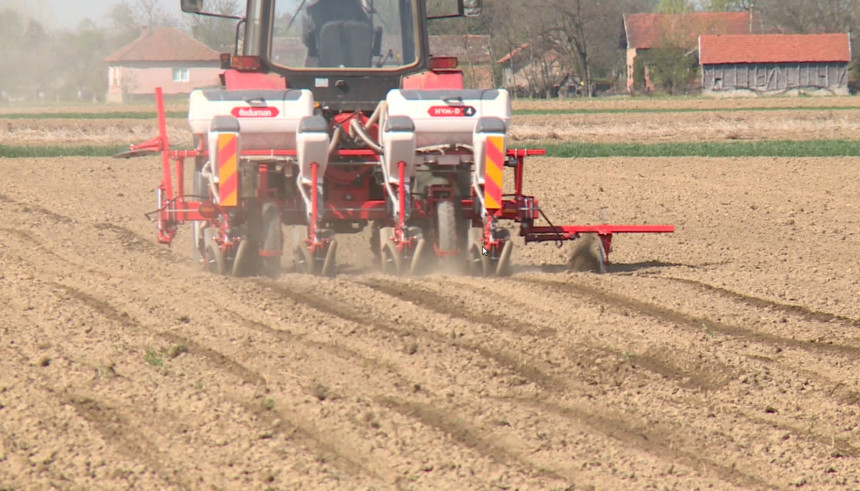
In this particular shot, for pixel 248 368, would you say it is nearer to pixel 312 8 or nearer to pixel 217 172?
pixel 217 172

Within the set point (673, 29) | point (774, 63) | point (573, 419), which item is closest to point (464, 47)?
point (673, 29)

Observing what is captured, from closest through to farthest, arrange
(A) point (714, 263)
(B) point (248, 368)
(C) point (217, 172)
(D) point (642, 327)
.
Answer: (B) point (248, 368) → (D) point (642, 327) → (C) point (217, 172) → (A) point (714, 263)

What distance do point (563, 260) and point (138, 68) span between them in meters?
55.5

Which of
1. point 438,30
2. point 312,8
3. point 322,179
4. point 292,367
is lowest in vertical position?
point 292,367

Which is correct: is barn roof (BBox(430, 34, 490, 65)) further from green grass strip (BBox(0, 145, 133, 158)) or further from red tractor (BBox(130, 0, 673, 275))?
red tractor (BBox(130, 0, 673, 275))

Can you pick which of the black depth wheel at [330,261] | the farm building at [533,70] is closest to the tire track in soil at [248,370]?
the black depth wheel at [330,261]

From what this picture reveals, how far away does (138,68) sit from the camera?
203ft

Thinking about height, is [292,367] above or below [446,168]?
below

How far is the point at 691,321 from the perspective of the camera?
675cm

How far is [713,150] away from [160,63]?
46432mm

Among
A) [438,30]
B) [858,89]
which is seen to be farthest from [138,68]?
[858,89]

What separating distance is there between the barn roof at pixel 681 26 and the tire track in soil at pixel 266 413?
192 ft

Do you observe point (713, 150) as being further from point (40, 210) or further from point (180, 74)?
point (180, 74)

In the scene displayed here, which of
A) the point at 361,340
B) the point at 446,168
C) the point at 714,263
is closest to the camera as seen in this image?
the point at 361,340
